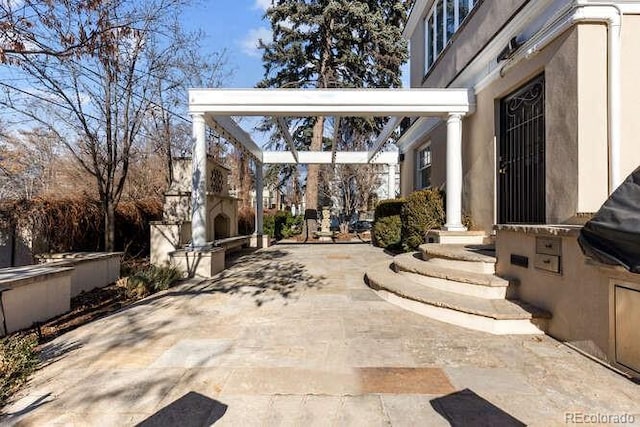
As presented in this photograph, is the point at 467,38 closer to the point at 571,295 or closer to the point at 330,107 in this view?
the point at 330,107

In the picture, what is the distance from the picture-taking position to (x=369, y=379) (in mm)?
2787

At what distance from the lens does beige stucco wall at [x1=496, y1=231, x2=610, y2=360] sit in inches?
122

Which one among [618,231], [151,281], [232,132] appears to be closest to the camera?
[618,231]

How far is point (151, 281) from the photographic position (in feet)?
19.7

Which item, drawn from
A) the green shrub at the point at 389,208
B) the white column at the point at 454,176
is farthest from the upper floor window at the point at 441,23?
the green shrub at the point at 389,208

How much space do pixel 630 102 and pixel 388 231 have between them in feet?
25.3

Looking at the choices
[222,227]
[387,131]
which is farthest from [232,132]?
[387,131]

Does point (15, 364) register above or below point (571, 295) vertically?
below

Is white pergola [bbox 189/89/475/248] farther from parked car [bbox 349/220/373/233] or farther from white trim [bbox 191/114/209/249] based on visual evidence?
parked car [bbox 349/220/373/233]

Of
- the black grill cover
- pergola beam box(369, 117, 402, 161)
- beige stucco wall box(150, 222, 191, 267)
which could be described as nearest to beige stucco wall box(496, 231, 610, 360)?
the black grill cover

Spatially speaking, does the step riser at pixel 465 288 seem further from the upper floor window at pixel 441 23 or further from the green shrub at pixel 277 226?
the green shrub at pixel 277 226

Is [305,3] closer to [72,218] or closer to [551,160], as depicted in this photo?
[72,218]

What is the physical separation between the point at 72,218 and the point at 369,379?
23.9ft

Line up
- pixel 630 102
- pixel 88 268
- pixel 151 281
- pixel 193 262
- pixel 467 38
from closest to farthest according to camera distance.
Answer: pixel 630 102 < pixel 151 281 < pixel 88 268 < pixel 193 262 < pixel 467 38
